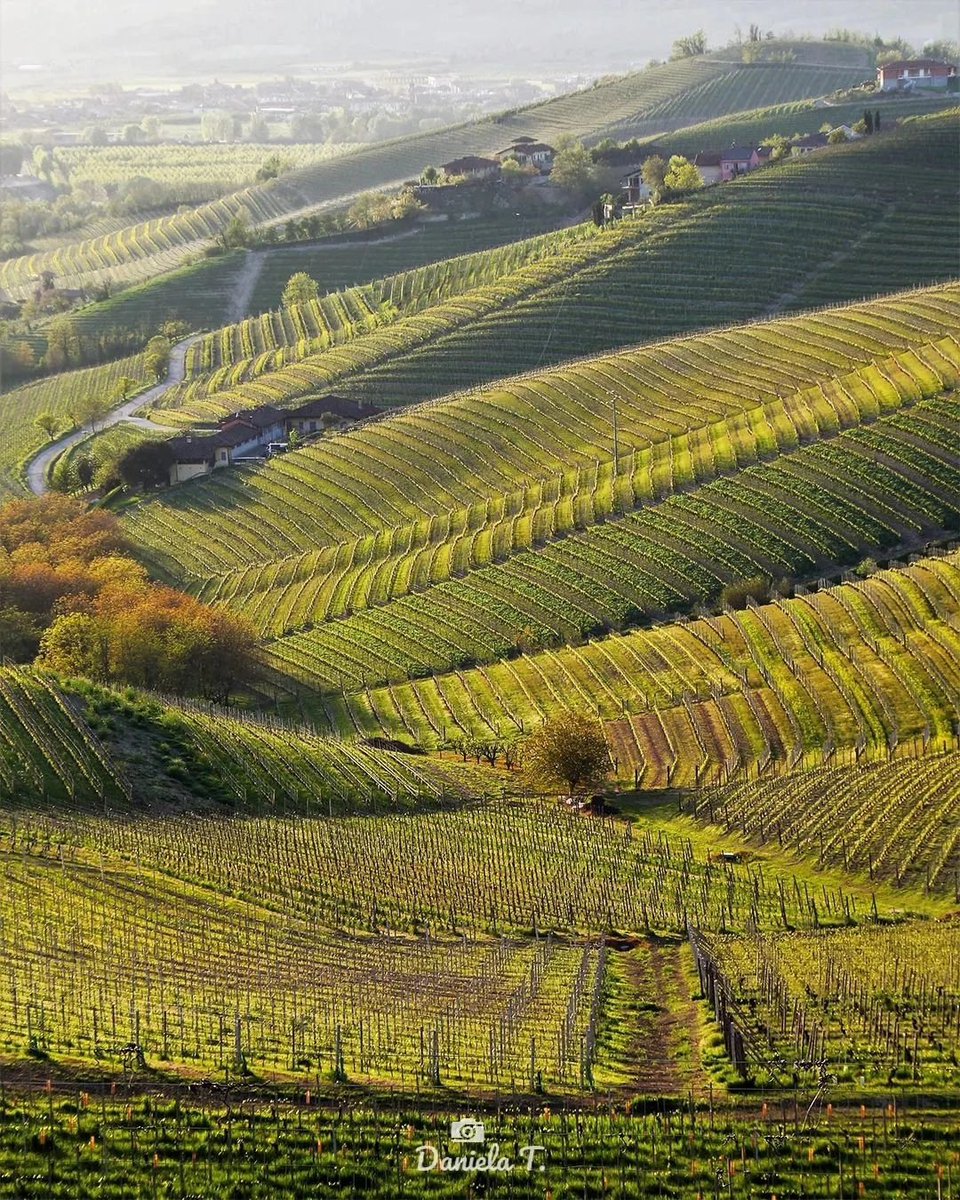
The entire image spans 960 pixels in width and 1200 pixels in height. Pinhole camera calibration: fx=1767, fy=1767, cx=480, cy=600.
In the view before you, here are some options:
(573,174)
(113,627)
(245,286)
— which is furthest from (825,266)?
(113,627)

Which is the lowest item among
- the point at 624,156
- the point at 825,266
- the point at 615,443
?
the point at 615,443

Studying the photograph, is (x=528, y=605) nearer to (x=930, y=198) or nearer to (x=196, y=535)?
(x=196, y=535)

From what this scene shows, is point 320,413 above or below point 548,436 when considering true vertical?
below

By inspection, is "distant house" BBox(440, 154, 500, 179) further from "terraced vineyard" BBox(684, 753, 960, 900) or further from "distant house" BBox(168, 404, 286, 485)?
"terraced vineyard" BBox(684, 753, 960, 900)

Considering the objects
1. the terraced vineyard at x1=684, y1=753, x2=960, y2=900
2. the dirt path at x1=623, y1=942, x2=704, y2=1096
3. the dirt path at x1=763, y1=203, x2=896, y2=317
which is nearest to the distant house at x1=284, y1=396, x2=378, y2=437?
the dirt path at x1=763, y1=203, x2=896, y2=317

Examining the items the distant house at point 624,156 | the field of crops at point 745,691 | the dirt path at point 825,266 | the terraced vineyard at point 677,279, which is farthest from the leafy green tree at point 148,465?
the distant house at point 624,156

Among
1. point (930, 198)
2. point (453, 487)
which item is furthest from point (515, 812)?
point (930, 198)

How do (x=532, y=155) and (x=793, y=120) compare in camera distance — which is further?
(x=793, y=120)

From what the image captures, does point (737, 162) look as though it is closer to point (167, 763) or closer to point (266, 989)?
point (167, 763)
